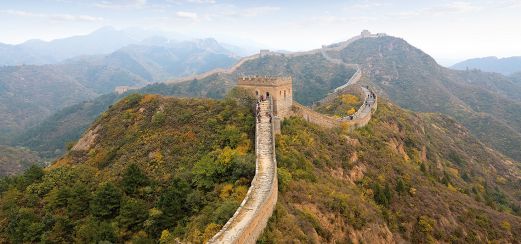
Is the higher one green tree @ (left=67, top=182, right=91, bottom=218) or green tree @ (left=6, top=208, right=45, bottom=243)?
green tree @ (left=67, top=182, right=91, bottom=218)

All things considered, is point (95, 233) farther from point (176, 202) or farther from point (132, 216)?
point (176, 202)

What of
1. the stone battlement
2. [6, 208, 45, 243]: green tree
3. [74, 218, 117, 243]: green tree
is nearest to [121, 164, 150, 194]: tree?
[74, 218, 117, 243]: green tree

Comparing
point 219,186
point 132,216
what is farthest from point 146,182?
point 219,186

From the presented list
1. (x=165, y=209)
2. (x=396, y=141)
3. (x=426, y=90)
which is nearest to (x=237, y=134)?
(x=165, y=209)

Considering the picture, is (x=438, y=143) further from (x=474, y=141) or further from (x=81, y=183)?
(x=81, y=183)

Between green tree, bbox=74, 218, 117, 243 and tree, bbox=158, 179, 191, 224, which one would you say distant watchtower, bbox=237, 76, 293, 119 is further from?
green tree, bbox=74, 218, 117, 243

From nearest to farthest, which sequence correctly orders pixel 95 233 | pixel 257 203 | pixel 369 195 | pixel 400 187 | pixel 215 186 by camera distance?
pixel 257 203, pixel 95 233, pixel 215 186, pixel 369 195, pixel 400 187
